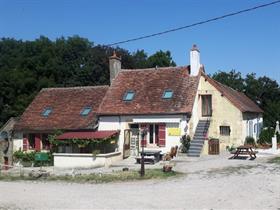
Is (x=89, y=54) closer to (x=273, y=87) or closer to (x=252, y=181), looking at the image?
(x=273, y=87)

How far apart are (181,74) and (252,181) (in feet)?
49.4

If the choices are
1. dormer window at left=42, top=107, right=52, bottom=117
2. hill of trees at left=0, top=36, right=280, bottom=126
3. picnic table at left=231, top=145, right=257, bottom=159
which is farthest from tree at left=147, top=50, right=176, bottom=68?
picnic table at left=231, top=145, right=257, bottom=159

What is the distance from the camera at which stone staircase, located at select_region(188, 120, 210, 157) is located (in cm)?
2881

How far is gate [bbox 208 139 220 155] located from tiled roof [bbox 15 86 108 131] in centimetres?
808

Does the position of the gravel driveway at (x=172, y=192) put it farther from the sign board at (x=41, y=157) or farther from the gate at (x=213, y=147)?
the sign board at (x=41, y=157)

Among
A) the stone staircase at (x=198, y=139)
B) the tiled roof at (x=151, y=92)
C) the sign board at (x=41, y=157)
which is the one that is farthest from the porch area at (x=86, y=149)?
the stone staircase at (x=198, y=139)

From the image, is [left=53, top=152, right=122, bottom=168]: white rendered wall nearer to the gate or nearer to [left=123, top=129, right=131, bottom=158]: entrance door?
[left=123, top=129, right=131, bottom=158]: entrance door

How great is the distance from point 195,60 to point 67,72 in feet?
103

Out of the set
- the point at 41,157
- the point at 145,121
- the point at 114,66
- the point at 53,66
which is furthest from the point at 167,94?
the point at 53,66

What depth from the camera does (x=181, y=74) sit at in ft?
108

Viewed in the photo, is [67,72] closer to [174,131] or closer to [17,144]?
[17,144]

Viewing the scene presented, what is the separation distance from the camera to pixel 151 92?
3228 centimetres

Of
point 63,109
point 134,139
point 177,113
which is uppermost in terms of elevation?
point 63,109

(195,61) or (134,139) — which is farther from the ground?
(195,61)
